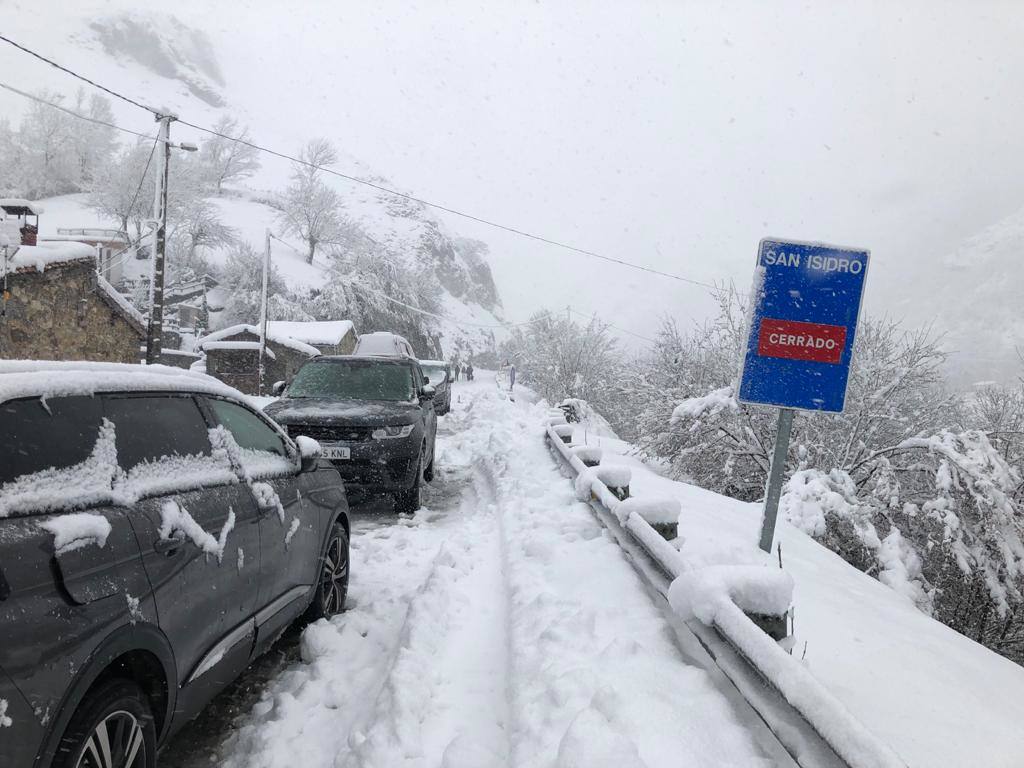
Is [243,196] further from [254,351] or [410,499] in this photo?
[410,499]

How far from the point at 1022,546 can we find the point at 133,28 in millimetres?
212977

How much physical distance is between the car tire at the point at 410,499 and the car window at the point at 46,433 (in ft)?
15.6

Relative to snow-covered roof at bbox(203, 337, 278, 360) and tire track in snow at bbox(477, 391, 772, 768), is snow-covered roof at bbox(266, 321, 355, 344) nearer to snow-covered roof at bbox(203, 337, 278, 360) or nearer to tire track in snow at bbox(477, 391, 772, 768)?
snow-covered roof at bbox(203, 337, 278, 360)

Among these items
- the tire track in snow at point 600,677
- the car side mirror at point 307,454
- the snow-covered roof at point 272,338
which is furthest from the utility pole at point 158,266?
the tire track in snow at point 600,677

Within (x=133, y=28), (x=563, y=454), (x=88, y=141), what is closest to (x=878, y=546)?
(x=563, y=454)

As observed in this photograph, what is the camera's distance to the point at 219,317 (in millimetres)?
47375

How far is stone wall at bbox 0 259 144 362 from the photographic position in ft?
60.0

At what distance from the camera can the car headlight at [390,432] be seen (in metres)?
6.51

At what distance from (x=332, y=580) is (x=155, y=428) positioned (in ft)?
7.03

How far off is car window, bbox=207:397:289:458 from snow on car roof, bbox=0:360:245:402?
307 millimetres

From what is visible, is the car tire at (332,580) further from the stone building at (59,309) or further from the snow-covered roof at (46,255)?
the snow-covered roof at (46,255)

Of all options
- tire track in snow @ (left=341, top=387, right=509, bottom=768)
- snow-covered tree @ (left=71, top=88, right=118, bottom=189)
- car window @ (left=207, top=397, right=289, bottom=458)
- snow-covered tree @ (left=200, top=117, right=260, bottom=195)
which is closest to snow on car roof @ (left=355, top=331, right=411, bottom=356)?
tire track in snow @ (left=341, top=387, right=509, bottom=768)

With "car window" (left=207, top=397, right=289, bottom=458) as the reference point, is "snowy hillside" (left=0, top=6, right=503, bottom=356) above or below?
above

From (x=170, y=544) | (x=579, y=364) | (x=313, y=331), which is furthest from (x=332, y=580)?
(x=579, y=364)
